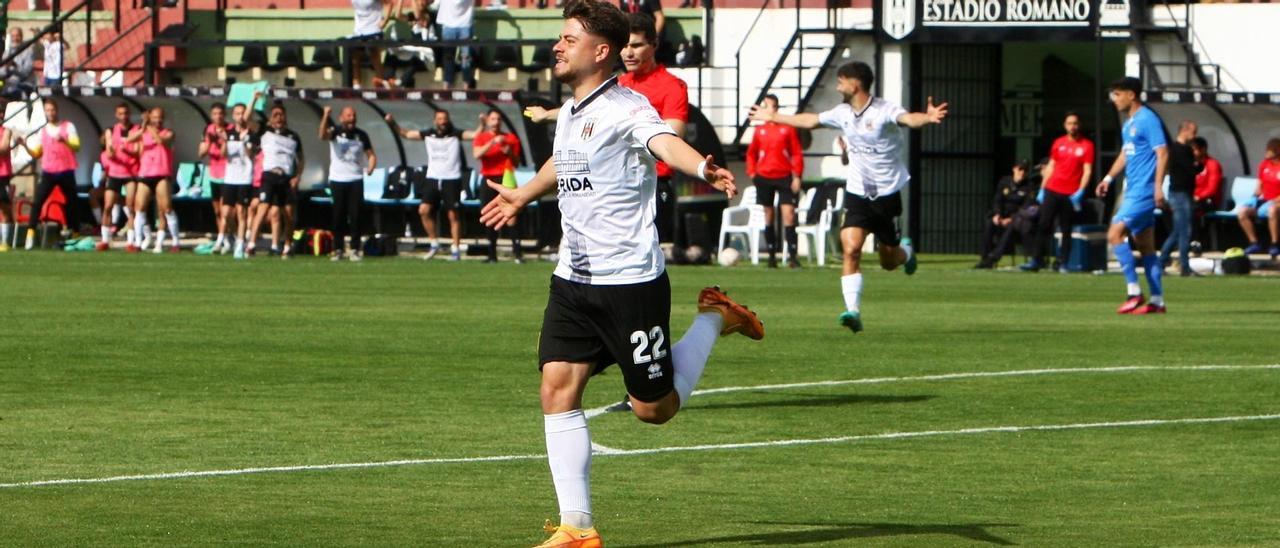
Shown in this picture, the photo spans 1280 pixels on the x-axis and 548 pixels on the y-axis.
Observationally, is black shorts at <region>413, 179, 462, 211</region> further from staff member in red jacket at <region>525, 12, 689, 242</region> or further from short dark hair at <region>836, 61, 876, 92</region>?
staff member in red jacket at <region>525, 12, 689, 242</region>

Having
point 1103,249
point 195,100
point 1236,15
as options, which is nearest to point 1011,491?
point 1103,249

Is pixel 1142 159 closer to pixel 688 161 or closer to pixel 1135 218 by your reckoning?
pixel 1135 218

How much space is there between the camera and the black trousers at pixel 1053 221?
32406 mm

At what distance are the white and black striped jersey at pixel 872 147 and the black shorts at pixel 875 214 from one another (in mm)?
51

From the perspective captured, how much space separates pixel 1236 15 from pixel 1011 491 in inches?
1099

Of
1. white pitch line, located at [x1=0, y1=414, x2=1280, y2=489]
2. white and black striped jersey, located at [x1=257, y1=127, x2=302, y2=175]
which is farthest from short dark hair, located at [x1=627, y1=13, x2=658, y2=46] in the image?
white and black striped jersey, located at [x1=257, y1=127, x2=302, y2=175]

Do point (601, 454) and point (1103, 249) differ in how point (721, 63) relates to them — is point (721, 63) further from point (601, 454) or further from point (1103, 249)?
point (601, 454)

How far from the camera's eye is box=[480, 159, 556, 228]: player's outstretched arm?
8.51m

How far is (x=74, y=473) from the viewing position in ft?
33.3

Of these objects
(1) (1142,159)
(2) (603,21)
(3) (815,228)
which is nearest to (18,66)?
Answer: (3) (815,228)

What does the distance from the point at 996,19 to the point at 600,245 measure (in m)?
29.4

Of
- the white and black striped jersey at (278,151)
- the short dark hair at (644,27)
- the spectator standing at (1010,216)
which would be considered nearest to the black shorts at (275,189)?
the white and black striped jersey at (278,151)

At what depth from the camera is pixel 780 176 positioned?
1314 inches

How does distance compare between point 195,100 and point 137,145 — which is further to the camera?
point 195,100
